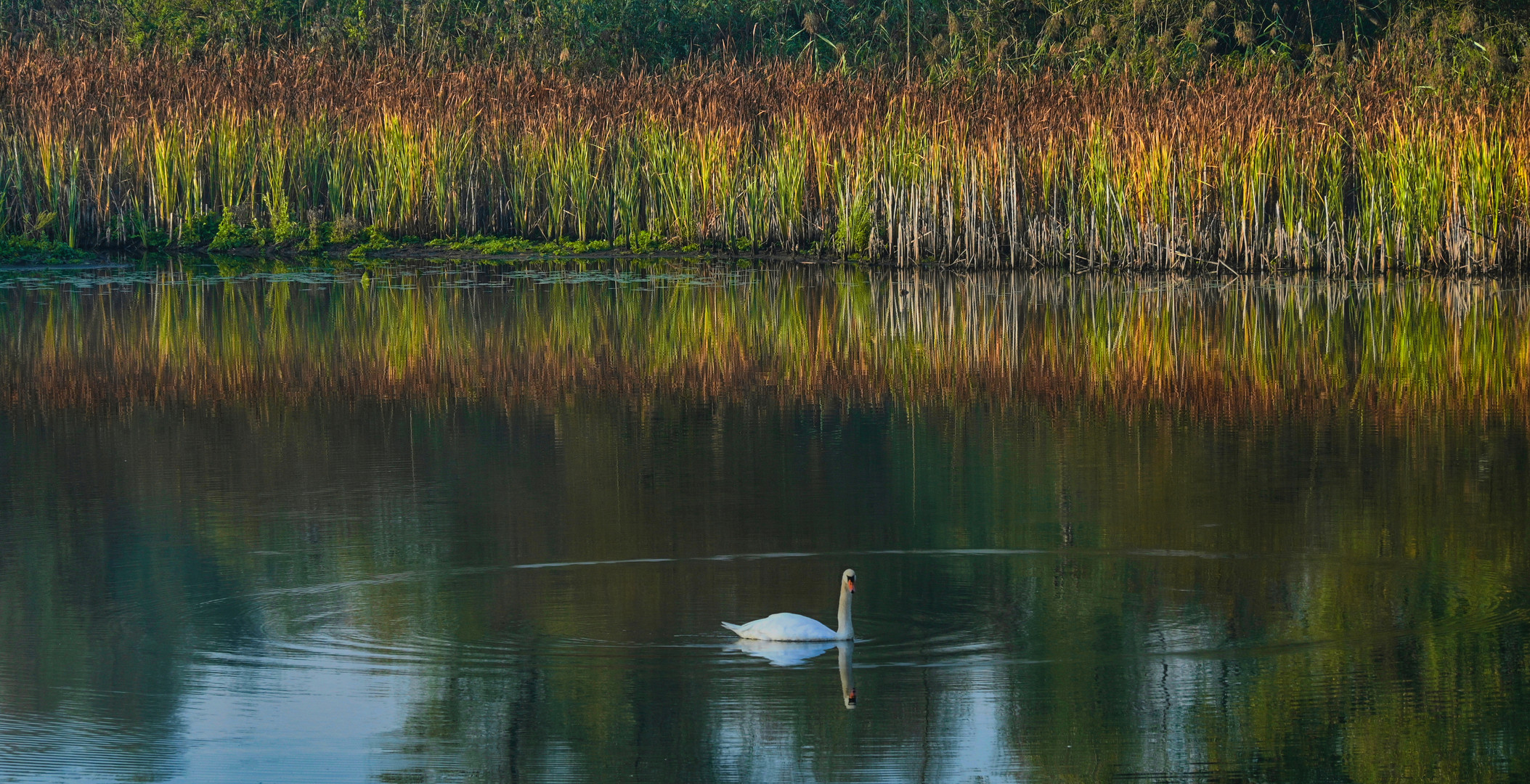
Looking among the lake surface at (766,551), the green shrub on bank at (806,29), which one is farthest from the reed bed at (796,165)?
the green shrub on bank at (806,29)

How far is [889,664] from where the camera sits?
5.71 m

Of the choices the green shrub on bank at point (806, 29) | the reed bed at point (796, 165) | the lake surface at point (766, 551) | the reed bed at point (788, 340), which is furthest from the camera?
the green shrub on bank at point (806, 29)

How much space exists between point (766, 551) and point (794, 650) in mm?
1316

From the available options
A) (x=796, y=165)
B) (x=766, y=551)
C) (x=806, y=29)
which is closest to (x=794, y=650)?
(x=766, y=551)

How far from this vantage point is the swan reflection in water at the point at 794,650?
5742 mm

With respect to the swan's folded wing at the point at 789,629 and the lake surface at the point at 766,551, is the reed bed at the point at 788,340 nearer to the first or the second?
the lake surface at the point at 766,551

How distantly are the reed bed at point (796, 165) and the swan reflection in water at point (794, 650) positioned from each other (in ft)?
37.6

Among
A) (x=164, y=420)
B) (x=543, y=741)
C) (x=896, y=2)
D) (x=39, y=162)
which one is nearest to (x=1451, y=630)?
(x=543, y=741)

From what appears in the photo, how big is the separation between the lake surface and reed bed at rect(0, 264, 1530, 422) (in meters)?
0.06

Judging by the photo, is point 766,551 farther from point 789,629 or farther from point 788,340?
point 788,340

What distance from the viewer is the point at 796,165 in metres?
18.2

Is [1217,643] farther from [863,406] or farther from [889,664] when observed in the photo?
[863,406]

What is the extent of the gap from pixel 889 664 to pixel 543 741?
3.55 ft

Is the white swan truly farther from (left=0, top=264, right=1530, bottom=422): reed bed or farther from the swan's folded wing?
(left=0, top=264, right=1530, bottom=422): reed bed
